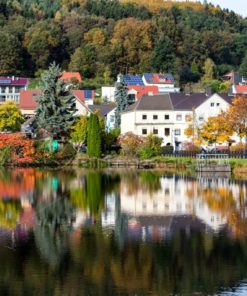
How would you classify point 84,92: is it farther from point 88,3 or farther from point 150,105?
point 88,3

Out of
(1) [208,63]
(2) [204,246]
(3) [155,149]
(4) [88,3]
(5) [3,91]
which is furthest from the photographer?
(4) [88,3]

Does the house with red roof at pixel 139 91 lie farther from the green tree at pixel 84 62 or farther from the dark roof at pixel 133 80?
the green tree at pixel 84 62

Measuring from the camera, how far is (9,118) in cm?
6825

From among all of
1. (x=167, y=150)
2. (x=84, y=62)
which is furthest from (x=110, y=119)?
(x=84, y=62)

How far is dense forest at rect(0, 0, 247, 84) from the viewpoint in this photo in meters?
115

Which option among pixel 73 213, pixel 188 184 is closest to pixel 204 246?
pixel 73 213

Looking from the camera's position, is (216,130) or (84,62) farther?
(84,62)

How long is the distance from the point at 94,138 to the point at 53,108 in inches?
213

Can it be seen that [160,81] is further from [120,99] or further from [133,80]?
[120,99]

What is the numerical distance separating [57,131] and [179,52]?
6572 centimetres

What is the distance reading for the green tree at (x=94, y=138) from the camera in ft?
198

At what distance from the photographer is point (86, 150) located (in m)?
62.6

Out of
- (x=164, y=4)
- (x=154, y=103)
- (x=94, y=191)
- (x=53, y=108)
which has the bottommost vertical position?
(x=94, y=191)

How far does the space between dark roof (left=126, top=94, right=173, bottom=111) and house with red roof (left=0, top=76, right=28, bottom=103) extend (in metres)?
36.6
